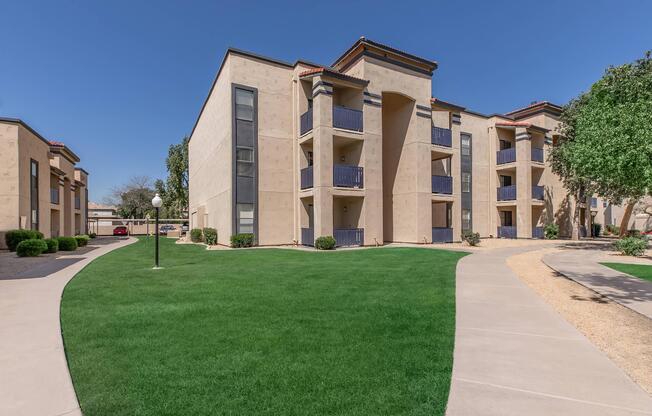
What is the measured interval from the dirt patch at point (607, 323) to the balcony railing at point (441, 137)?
53.0ft

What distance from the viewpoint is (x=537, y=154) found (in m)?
30.3

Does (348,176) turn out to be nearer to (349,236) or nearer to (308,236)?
(349,236)

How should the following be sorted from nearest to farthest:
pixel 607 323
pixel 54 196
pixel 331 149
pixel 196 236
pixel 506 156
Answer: pixel 607 323 → pixel 331 149 → pixel 54 196 → pixel 196 236 → pixel 506 156

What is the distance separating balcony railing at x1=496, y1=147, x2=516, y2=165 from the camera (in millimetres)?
30203

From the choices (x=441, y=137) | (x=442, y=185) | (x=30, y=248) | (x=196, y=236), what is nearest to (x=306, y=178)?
(x=442, y=185)

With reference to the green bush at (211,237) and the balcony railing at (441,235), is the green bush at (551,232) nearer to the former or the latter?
the balcony railing at (441,235)

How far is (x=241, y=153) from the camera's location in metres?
21.2

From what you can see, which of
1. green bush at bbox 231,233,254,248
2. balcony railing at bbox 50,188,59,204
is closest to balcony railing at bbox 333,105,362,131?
green bush at bbox 231,233,254,248

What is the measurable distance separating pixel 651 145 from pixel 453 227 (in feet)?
44.9

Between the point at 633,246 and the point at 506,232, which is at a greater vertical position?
the point at 633,246

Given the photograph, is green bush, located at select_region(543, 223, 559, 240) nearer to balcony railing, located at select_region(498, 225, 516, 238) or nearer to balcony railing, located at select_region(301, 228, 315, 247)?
balcony railing, located at select_region(498, 225, 516, 238)

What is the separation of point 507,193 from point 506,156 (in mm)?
3296

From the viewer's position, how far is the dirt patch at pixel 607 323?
4148mm

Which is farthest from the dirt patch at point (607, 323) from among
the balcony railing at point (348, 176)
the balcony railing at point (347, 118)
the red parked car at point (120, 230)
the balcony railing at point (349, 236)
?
the red parked car at point (120, 230)
